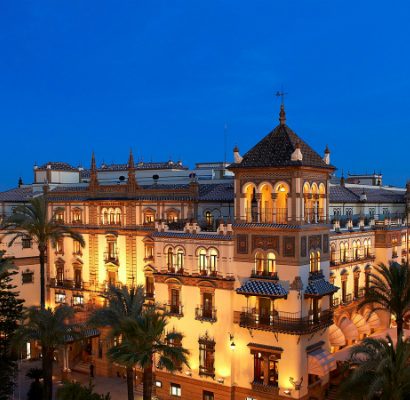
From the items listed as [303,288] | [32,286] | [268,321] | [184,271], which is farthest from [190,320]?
[32,286]

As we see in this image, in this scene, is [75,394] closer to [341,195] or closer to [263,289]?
[263,289]

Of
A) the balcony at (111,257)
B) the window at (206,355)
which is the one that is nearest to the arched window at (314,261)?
the window at (206,355)

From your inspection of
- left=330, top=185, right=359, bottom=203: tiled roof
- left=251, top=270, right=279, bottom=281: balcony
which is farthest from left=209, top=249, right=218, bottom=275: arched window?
left=330, top=185, right=359, bottom=203: tiled roof

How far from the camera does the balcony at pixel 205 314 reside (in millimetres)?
39375

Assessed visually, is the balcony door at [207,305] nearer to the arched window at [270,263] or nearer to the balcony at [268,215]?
the arched window at [270,263]

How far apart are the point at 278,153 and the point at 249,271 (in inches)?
332

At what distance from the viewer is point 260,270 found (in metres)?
37.8

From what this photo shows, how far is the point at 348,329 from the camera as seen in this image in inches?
1784

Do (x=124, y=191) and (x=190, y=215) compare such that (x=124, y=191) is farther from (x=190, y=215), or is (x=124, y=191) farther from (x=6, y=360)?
(x=6, y=360)

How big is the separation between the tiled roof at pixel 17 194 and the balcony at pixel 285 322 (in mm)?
33665

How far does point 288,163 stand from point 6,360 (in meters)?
24.0

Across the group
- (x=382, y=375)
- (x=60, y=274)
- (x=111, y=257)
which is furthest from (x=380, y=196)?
(x=382, y=375)

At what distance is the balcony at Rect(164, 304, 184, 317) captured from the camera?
41.1 meters

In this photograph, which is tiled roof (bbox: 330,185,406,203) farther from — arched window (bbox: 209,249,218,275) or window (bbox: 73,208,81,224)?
window (bbox: 73,208,81,224)
